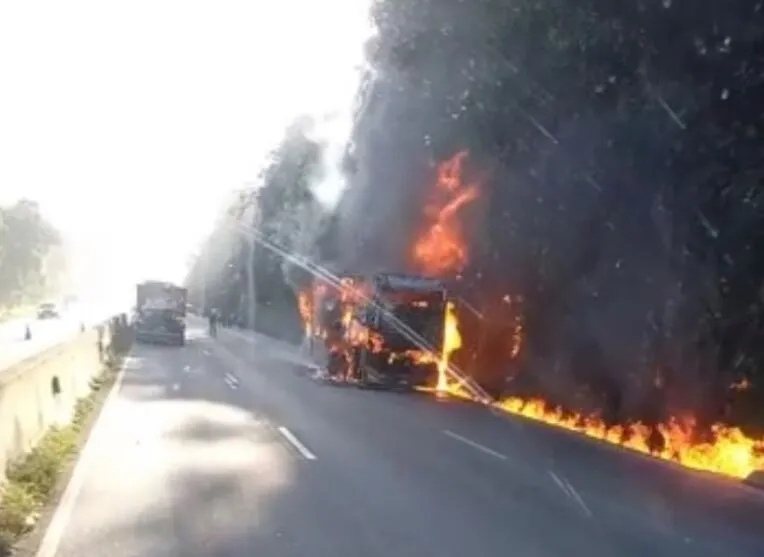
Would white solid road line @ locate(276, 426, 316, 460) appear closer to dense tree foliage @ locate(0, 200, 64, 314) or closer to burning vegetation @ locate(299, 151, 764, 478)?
burning vegetation @ locate(299, 151, 764, 478)

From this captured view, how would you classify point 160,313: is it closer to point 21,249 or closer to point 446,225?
point 446,225

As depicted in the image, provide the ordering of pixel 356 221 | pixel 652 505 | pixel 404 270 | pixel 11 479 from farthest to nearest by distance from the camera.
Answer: pixel 356 221, pixel 404 270, pixel 652 505, pixel 11 479

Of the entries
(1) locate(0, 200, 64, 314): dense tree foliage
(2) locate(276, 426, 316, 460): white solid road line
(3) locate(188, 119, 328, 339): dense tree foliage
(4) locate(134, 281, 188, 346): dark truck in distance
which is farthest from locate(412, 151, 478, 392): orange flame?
(1) locate(0, 200, 64, 314): dense tree foliage

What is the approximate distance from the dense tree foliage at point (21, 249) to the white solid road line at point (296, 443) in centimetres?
7416

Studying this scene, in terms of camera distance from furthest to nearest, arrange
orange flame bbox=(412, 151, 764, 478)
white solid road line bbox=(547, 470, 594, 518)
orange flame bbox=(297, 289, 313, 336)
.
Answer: orange flame bbox=(297, 289, 313, 336), orange flame bbox=(412, 151, 764, 478), white solid road line bbox=(547, 470, 594, 518)

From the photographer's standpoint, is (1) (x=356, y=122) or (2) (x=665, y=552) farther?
(1) (x=356, y=122)

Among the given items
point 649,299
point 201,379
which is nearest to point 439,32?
point 649,299

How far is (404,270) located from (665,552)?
105 feet

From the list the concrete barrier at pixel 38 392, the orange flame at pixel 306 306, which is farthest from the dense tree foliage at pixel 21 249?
the concrete barrier at pixel 38 392

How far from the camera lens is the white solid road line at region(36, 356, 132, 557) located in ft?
31.3

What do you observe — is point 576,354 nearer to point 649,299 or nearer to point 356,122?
point 649,299

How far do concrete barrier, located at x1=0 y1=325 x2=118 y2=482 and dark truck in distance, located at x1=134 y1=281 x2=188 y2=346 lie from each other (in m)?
29.4

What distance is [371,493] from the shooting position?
42.4ft

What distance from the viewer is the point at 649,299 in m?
24.3
